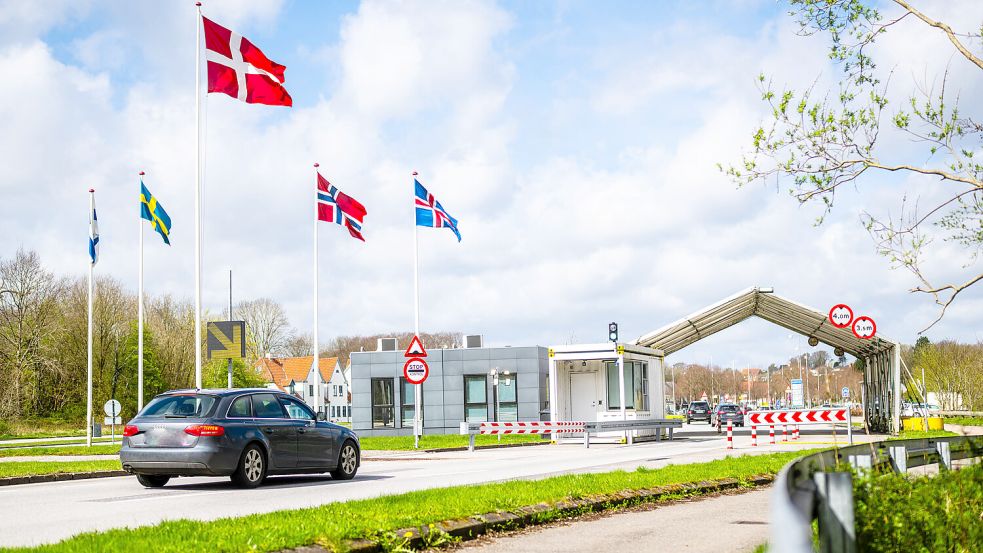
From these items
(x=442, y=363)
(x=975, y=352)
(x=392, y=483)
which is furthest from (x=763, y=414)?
(x=975, y=352)

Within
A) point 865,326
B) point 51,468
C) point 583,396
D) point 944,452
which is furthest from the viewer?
point 583,396

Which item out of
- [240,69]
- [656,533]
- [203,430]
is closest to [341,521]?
[656,533]

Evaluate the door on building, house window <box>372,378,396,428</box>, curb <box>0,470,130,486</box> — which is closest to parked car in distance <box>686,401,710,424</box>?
house window <box>372,378,396,428</box>

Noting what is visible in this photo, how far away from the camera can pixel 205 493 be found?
48.2 feet

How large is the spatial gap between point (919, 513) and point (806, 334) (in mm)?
39657

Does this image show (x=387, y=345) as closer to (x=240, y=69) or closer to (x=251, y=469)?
A: (x=240, y=69)

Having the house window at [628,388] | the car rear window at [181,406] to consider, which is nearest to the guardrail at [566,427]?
the house window at [628,388]

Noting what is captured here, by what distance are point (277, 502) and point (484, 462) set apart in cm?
1043

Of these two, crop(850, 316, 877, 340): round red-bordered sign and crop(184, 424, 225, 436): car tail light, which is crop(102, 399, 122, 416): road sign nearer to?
crop(184, 424, 225, 436): car tail light

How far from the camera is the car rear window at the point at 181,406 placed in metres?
15.4

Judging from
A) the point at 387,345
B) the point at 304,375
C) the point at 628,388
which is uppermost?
the point at 387,345

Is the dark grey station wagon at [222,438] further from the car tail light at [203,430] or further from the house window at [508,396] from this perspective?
the house window at [508,396]

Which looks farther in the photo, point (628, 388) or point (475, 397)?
point (475, 397)

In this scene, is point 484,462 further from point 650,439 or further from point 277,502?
point 650,439
